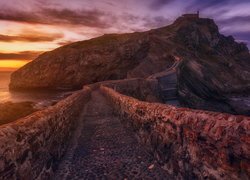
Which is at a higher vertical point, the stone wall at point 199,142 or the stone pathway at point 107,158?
the stone wall at point 199,142

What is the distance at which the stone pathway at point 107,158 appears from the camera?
26.0 feet

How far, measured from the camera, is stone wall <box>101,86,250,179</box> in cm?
447

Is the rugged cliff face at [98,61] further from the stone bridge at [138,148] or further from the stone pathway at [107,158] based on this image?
the stone bridge at [138,148]

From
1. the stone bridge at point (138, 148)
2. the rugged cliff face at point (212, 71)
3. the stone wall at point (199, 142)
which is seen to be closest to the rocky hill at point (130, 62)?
the rugged cliff face at point (212, 71)

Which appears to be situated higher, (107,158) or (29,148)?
(29,148)

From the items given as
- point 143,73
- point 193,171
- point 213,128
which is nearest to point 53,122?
point 193,171

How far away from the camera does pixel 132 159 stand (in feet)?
30.1

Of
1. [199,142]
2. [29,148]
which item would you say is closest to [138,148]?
[199,142]

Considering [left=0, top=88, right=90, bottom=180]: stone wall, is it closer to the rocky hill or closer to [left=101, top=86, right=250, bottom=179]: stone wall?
[left=101, top=86, right=250, bottom=179]: stone wall

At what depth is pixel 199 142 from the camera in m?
5.71

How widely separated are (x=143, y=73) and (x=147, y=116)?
69.3m

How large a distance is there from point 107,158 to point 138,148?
4.82 ft

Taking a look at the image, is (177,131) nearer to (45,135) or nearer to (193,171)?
(193,171)

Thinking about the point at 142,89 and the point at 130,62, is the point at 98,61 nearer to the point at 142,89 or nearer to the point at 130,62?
the point at 130,62
